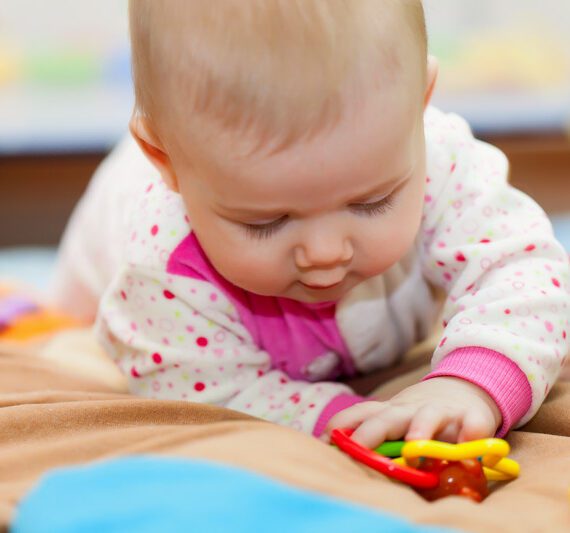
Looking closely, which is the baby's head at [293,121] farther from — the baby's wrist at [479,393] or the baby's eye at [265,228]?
the baby's wrist at [479,393]

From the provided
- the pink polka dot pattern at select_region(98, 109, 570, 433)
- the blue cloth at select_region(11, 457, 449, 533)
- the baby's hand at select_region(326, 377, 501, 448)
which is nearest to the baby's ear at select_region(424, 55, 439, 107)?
the pink polka dot pattern at select_region(98, 109, 570, 433)

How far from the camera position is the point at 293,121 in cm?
68

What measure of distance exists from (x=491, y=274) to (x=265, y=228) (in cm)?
23

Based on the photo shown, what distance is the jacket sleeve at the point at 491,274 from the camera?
782 mm

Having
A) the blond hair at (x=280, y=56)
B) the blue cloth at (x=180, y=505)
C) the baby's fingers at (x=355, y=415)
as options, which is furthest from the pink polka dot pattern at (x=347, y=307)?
the blue cloth at (x=180, y=505)

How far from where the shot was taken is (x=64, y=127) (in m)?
2.14

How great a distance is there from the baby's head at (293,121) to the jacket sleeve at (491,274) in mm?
102

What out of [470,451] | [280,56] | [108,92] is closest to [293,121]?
[280,56]

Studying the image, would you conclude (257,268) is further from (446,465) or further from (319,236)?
(446,465)

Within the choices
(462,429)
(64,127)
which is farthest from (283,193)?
(64,127)

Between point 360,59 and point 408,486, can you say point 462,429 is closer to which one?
point 408,486

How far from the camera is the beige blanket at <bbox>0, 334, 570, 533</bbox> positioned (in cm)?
56

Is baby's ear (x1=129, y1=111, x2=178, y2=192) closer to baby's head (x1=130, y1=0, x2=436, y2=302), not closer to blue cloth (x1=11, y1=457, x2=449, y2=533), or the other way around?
baby's head (x1=130, y1=0, x2=436, y2=302)

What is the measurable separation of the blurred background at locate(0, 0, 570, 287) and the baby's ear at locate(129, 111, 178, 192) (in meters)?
1.33
